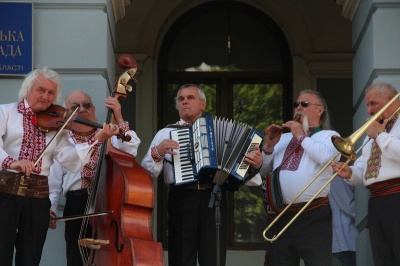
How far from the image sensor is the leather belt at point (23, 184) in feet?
28.5

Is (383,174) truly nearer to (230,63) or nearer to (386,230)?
(386,230)

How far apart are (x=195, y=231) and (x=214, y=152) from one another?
63cm

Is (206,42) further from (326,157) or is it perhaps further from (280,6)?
(326,157)

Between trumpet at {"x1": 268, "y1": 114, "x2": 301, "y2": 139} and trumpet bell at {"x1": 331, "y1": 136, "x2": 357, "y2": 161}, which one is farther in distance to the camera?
trumpet at {"x1": 268, "y1": 114, "x2": 301, "y2": 139}

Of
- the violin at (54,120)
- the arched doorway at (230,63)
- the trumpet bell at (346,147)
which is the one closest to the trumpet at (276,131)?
the trumpet bell at (346,147)

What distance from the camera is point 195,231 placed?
962 centimetres

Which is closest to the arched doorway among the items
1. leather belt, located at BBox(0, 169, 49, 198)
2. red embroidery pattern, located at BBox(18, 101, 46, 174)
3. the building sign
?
the building sign

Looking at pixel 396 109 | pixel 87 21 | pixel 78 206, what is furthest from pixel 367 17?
pixel 78 206

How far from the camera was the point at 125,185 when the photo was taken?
8.96m

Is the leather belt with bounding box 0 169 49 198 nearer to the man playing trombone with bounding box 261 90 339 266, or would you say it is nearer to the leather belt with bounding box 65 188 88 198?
the leather belt with bounding box 65 188 88 198

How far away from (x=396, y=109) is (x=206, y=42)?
4.42 m

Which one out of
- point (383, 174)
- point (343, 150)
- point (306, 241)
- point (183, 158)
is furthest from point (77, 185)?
point (383, 174)

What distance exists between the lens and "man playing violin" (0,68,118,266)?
8695 mm

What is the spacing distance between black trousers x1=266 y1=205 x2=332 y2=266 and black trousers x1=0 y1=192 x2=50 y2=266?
1.87 m
